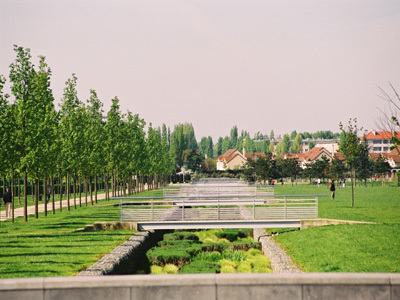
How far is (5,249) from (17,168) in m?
11.8

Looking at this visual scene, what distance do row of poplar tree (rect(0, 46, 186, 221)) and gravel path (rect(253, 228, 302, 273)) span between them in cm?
1310

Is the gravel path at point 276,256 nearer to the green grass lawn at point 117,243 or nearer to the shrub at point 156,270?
the green grass lawn at point 117,243

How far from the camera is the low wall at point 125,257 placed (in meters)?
15.5

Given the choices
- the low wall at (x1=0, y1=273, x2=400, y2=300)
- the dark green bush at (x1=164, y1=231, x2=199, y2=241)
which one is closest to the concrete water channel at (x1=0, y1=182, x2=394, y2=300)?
the low wall at (x1=0, y1=273, x2=400, y2=300)

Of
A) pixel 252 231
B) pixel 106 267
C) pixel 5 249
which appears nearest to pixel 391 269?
pixel 106 267

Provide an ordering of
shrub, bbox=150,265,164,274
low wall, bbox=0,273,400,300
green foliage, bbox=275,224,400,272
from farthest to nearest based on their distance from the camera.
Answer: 1. shrub, bbox=150,265,164,274
2. green foliage, bbox=275,224,400,272
3. low wall, bbox=0,273,400,300

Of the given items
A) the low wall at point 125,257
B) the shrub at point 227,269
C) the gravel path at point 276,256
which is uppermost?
the low wall at point 125,257

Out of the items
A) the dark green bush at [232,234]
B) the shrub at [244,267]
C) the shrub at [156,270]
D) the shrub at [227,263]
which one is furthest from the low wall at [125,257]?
the shrub at [244,267]

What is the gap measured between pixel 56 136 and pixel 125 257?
16563mm

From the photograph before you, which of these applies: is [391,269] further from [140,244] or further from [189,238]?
[189,238]

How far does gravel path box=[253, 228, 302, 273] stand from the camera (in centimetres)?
1761

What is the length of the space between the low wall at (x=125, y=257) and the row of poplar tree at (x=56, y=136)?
8.08 metres

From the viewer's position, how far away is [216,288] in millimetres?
9273

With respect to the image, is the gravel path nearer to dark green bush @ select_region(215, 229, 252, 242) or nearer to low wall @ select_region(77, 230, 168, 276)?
dark green bush @ select_region(215, 229, 252, 242)
